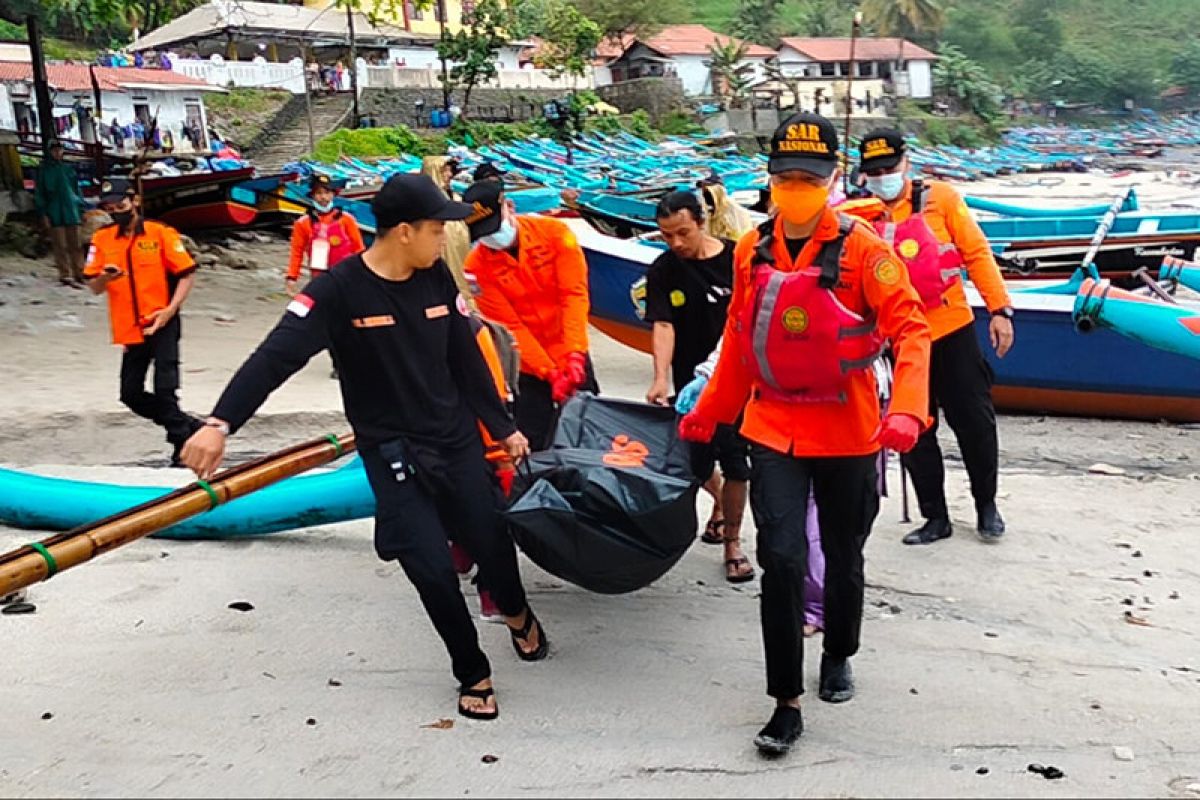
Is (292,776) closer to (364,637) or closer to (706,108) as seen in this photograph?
(364,637)

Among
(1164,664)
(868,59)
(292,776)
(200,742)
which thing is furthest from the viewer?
(868,59)

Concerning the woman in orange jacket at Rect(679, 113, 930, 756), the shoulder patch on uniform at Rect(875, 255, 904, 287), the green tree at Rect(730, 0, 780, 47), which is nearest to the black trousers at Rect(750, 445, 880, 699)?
the woman in orange jacket at Rect(679, 113, 930, 756)

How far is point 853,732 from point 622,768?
0.71 metres

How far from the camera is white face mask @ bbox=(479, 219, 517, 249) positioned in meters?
4.57

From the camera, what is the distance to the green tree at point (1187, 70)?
9019 centimetres

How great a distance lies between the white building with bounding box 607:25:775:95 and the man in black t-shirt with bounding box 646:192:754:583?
51037mm

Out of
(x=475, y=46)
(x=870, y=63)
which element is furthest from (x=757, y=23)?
(x=475, y=46)

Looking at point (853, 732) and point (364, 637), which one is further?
point (364, 637)

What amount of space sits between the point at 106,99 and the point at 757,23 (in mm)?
52811

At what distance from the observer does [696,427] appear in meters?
3.62

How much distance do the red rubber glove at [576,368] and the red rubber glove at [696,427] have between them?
1132mm

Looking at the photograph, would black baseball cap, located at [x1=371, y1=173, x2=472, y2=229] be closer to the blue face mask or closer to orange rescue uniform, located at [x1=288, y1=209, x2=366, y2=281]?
the blue face mask

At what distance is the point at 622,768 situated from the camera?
305cm

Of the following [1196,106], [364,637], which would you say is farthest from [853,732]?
[1196,106]
